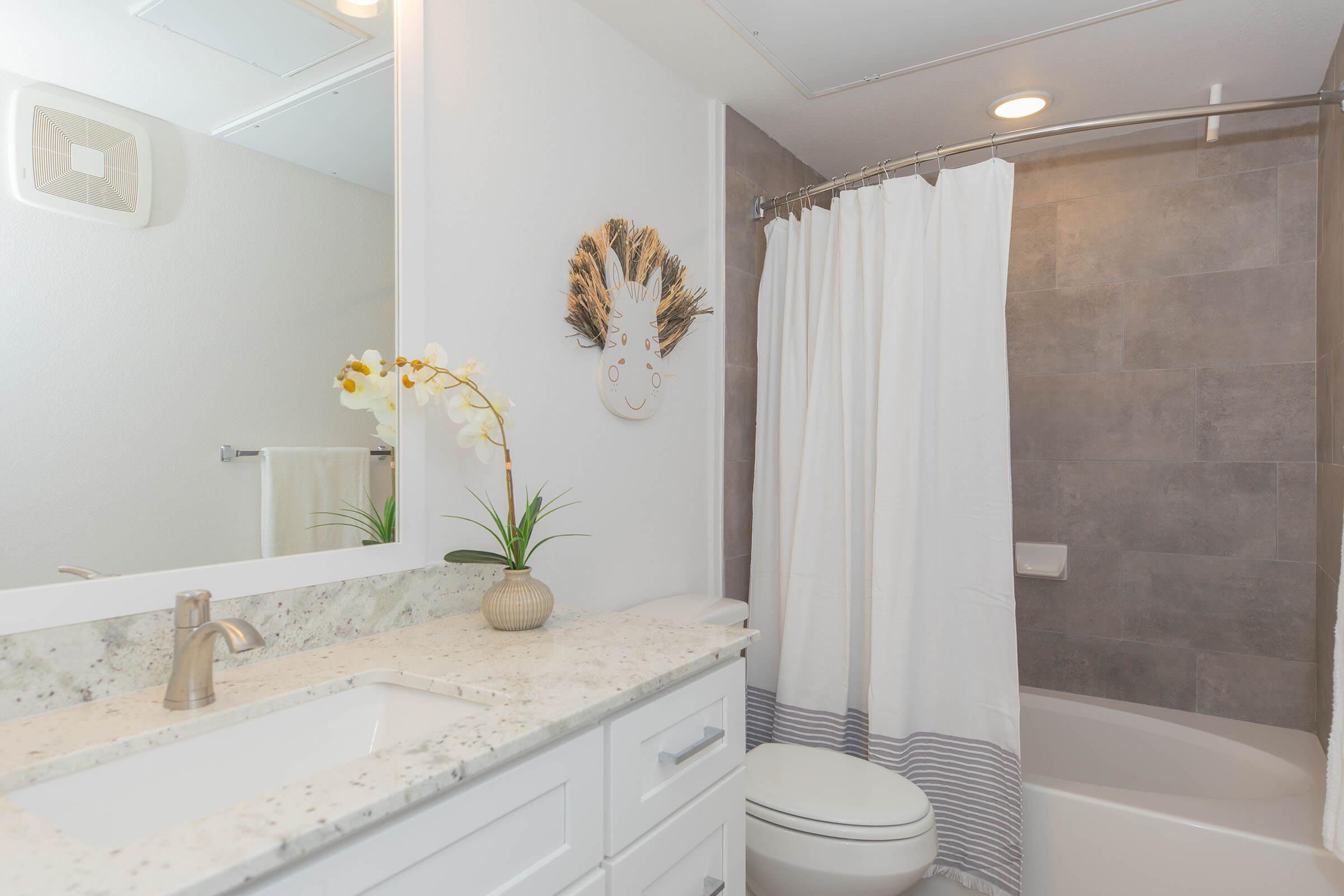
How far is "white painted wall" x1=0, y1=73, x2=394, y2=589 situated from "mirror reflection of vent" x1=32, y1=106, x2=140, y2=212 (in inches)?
1.2

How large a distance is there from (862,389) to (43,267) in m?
1.76

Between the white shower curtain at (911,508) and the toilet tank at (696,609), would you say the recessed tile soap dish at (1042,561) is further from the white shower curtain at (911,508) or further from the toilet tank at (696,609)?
the toilet tank at (696,609)

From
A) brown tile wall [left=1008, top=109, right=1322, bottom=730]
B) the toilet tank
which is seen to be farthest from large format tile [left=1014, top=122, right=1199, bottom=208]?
the toilet tank

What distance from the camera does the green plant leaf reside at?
4.42 ft

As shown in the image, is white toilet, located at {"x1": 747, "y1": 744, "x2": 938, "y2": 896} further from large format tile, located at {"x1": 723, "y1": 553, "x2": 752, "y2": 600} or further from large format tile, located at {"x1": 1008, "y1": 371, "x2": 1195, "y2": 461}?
large format tile, located at {"x1": 1008, "y1": 371, "x2": 1195, "y2": 461}

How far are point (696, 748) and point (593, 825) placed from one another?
0.23 metres

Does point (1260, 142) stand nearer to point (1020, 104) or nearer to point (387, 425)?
point (1020, 104)

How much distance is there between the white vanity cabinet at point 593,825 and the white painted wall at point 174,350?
0.58 m

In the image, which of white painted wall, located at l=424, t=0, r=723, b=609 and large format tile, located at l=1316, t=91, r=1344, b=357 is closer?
white painted wall, located at l=424, t=0, r=723, b=609

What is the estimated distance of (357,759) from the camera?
83cm

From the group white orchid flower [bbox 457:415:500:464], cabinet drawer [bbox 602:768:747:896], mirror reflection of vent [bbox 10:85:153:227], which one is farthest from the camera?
white orchid flower [bbox 457:415:500:464]

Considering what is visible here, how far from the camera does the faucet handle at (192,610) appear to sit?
952 mm

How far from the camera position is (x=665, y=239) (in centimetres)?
210

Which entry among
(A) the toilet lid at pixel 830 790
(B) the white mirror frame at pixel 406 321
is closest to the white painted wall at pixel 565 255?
(B) the white mirror frame at pixel 406 321
